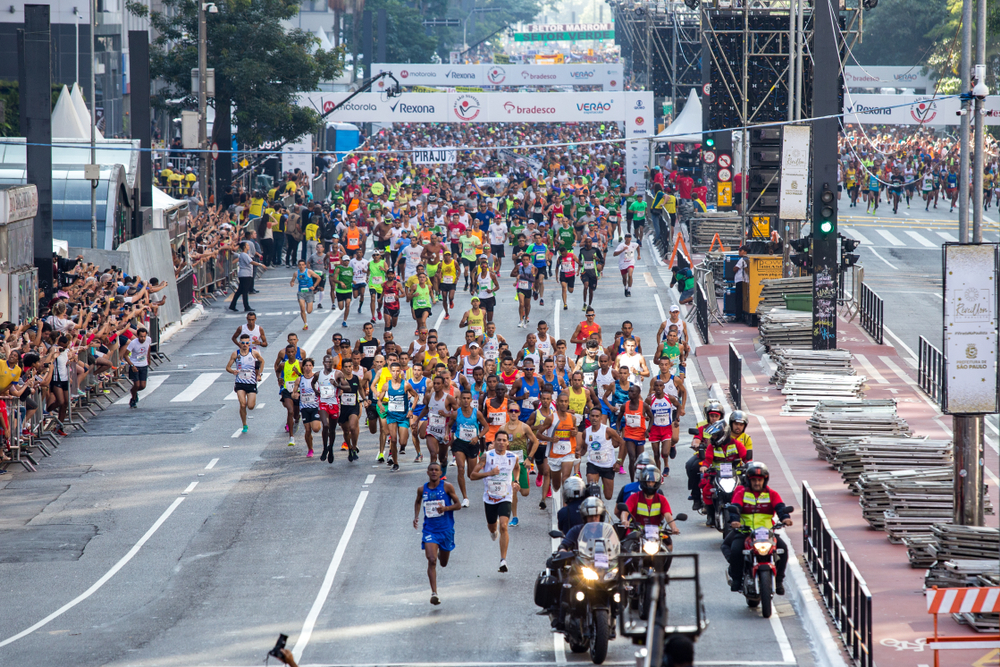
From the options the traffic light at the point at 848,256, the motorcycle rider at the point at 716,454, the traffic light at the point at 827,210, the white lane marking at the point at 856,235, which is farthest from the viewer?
the white lane marking at the point at 856,235

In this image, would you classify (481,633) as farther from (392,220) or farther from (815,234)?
(392,220)

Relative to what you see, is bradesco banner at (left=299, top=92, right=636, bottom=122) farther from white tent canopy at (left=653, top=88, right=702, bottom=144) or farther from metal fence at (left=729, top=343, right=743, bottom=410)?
metal fence at (left=729, top=343, right=743, bottom=410)

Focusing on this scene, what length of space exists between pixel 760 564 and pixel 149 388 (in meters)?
15.9

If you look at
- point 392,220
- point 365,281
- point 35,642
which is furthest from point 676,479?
point 392,220

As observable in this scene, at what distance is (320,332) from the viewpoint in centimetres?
3058

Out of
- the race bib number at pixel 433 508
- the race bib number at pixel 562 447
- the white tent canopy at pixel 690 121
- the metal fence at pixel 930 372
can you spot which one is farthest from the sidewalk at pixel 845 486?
the white tent canopy at pixel 690 121

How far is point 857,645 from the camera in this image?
1226cm

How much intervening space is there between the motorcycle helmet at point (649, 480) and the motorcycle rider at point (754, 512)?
84 cm

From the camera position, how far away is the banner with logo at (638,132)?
169 feet

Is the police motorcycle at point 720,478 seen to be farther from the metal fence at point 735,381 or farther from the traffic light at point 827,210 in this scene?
the traffic light at point 827,210

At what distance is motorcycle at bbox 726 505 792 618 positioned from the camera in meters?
13.7

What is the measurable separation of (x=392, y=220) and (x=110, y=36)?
32.1 meters

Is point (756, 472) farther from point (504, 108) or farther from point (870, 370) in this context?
point (504, 108)

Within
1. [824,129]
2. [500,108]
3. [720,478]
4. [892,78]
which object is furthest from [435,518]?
[892,78]
